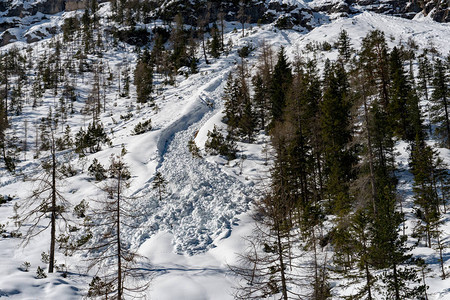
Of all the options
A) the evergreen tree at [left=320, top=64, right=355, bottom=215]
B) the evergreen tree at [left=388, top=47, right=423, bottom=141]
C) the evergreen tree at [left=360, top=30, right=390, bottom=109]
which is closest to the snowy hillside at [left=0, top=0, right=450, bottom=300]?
the evergreen tree at [left=388, top=47, right=423, bottom=141]

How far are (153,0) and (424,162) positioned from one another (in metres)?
124

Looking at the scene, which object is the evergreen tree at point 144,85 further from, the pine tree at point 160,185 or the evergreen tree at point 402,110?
the evergreen tree at point 402,110

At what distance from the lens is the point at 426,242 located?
1866 centimetres

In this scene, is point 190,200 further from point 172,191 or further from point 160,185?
point 160,185

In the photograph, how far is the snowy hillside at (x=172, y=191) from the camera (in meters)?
14.9

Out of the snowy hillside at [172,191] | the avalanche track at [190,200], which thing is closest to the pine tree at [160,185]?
the snowy hillside at [172,191]

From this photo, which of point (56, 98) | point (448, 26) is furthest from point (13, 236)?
point (448, 26)

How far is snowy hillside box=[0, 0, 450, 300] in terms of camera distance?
48.9 ft

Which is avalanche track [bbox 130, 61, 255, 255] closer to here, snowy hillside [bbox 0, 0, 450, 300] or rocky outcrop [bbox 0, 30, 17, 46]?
snowy hillside [bbox 0, 0, 450, 300]

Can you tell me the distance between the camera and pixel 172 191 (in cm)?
2553

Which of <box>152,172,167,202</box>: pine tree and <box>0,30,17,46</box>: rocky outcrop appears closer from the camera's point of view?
<box>152,172,167,202</box>: pine tree

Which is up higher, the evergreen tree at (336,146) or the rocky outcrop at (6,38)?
the rocky outcrop at (6,38)

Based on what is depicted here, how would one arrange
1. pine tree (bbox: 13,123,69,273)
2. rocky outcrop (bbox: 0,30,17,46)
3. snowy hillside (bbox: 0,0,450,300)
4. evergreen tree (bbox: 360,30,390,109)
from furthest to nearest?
rocky outcrop (bbox: 0,30,17,46) → evergreen tree (bbox: 360,30,390,109) → pine tree (bbox: 13,123,69,273) → snowy hillside (bbox: 0,0,450,300)

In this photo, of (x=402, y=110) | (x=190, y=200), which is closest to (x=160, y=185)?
(x=190, y=200)
